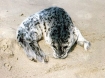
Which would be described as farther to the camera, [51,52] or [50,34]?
[50,34]

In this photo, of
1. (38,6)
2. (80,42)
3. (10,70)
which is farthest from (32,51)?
(38,6)

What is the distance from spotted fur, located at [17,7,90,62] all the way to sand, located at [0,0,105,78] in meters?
0.12

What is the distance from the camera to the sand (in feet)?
14.7

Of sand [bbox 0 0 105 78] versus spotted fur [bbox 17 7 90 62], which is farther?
spotted fur [bbox 17 7 90 62]

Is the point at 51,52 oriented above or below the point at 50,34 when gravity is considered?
below

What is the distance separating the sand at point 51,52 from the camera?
4.47m

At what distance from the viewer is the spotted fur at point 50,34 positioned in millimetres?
4789

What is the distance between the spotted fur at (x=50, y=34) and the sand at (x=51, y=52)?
0.40 ft

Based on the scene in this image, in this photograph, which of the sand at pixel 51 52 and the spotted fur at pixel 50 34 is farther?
the spotted fur at pixel 50 34

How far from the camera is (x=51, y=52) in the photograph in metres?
4.89

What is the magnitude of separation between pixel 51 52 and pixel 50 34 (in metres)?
0.38

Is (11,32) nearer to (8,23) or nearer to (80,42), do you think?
(8,23)

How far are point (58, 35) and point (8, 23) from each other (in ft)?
4.71

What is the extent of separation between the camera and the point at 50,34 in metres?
5.00
